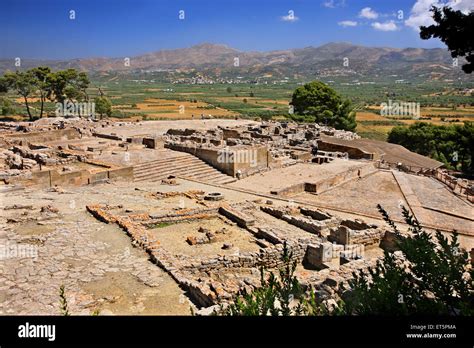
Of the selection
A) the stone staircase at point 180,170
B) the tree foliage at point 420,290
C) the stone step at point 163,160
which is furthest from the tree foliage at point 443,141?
the tree foliage at point 420,290

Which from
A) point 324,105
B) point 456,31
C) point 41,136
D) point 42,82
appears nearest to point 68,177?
point 41,136

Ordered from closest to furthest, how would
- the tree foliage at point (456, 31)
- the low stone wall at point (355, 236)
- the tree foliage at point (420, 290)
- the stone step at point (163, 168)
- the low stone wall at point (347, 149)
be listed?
the tree foliage at point (420, 290), the tree foliage at point (456, 31), the low stone wall at point (355, 236), the stone step at point (163, 168), the low stone wall at point (347, 149)

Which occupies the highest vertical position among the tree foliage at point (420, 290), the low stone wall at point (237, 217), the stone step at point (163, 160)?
the tree foliage at point (420, 290)

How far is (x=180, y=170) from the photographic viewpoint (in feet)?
69.1

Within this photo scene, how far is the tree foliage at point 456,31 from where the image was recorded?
5895 millimetres

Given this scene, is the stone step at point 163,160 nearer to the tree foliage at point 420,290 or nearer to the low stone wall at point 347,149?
the low stone wall at point 347,149

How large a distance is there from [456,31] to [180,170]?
53.1ft

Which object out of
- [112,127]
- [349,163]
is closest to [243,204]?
[349,163]

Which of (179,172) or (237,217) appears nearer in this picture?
(237,217)

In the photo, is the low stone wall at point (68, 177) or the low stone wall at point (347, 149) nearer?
the low stone wall at point (68, 177)

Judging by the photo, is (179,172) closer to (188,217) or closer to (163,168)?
(163,168)

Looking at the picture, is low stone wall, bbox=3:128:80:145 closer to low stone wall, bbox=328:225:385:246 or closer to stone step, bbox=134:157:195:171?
stone step, bbox=134:157:195:171

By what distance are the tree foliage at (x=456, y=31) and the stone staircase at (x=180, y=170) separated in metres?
14.8

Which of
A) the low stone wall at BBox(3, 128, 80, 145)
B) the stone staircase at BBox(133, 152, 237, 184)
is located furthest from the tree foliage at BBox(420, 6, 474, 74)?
the low stone wall at BBox(3, 128, 80, 145)
